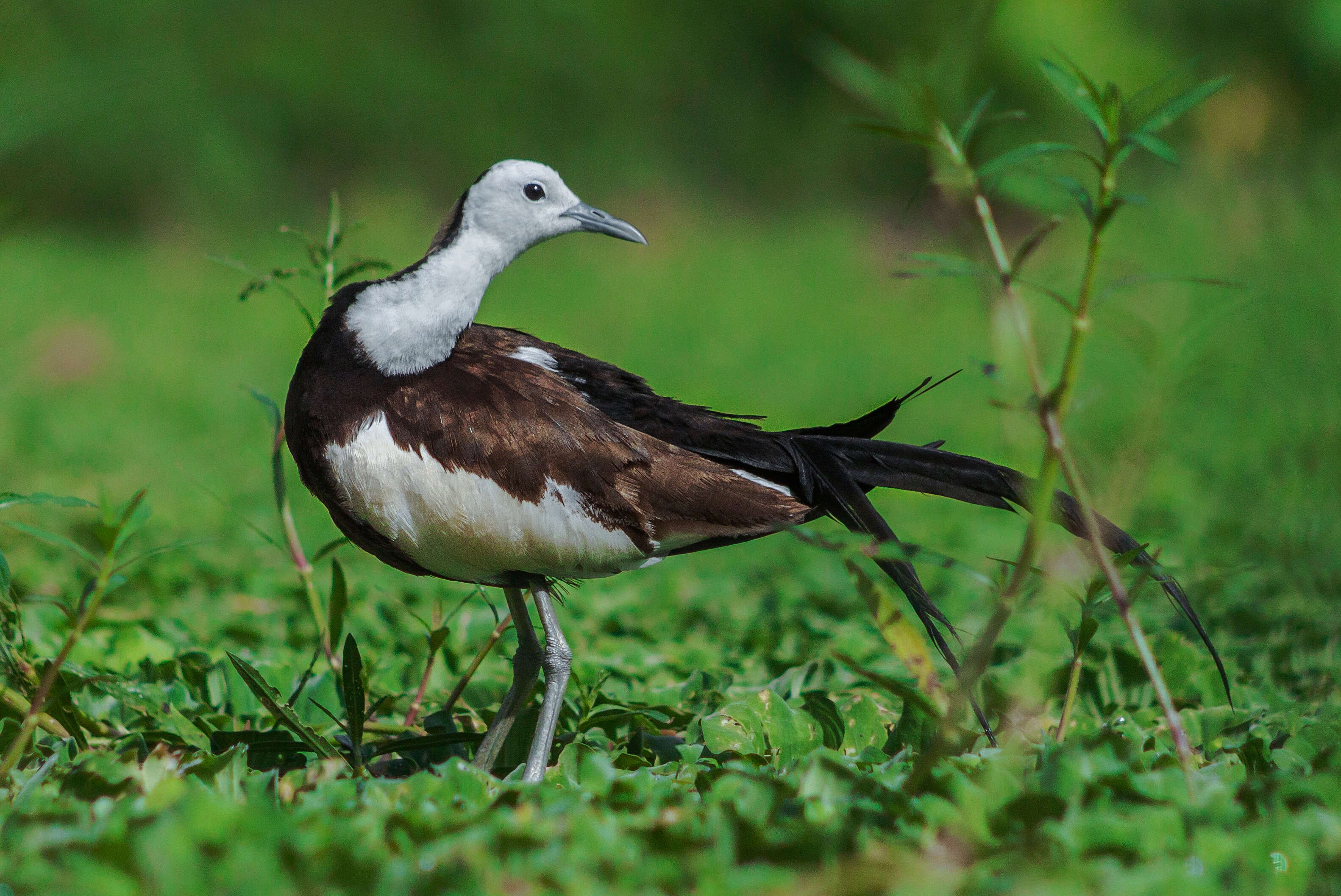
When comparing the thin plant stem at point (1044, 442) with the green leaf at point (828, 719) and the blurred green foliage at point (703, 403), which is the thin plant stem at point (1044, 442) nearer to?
the blurred green foliage at point (703, 403)

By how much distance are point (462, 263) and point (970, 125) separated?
0.78 metres

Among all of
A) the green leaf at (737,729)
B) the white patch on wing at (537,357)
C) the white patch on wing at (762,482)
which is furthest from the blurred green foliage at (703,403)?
the white patch on wing at (537,357)

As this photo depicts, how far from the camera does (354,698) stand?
5.17ft

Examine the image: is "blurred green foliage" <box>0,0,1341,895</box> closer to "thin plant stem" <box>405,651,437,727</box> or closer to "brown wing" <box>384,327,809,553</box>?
"thin plant stem" <box>405,651,437,727</box>

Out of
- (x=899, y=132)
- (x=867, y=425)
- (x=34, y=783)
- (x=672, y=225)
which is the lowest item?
(x=34, y=783)

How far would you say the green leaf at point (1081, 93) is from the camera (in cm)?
113

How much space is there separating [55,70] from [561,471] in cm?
91

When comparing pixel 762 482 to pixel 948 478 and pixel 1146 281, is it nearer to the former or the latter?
pixel 948 478

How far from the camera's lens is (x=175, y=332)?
6648 mm

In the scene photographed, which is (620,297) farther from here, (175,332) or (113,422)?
(113,422)

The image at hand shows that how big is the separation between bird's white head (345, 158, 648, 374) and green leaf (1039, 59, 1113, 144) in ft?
2.43

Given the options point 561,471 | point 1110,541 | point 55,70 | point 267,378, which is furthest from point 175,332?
point 1110,541

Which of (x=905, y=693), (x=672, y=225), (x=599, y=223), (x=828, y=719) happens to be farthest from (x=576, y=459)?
(x=672, y=225)

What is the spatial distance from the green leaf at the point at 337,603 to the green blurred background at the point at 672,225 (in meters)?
1.15
